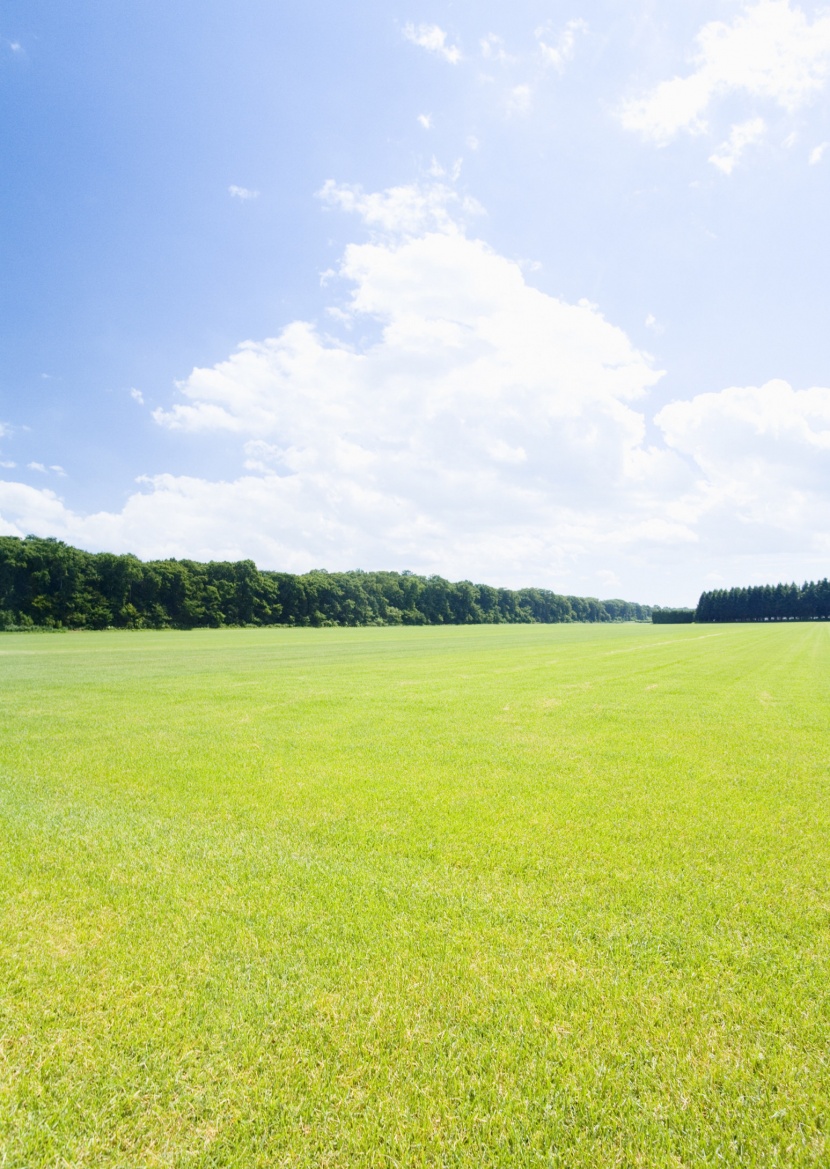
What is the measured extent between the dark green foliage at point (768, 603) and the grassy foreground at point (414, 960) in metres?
159

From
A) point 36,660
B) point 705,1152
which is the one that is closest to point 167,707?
point 705,1152

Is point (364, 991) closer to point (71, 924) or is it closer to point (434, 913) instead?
point (434, 913)

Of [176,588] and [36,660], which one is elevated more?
[176,588]

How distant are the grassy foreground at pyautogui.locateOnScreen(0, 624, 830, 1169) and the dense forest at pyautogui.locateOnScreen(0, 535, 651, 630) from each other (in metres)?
87.2

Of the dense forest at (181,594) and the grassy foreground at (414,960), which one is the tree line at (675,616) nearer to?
the dense forest at (181,594)

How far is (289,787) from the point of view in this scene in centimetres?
794

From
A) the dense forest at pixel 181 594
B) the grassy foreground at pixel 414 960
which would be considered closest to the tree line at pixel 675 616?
the dense forest at pixel 181 594

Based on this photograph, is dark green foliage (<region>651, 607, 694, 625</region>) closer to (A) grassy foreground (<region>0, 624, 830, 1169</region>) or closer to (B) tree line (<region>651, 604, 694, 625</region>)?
(B) tree line (<region>651, 604, 694, 625</region>)

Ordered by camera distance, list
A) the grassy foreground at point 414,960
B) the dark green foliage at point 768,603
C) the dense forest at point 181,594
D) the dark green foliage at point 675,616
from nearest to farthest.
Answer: the grassy foreground at point 414,960
the dense forest at point 181,594
the dark green foliage at point 768,603
the dark green foliage at point 675,616

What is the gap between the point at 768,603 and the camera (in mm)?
143625

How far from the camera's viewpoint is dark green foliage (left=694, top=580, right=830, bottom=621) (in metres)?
138

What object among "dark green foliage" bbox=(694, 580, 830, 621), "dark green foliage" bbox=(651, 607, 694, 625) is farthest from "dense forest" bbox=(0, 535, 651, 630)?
"dark green foliage" bbox=(694, 580, 830, 621)

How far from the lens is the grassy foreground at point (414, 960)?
2719mm

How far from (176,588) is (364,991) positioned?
102m
